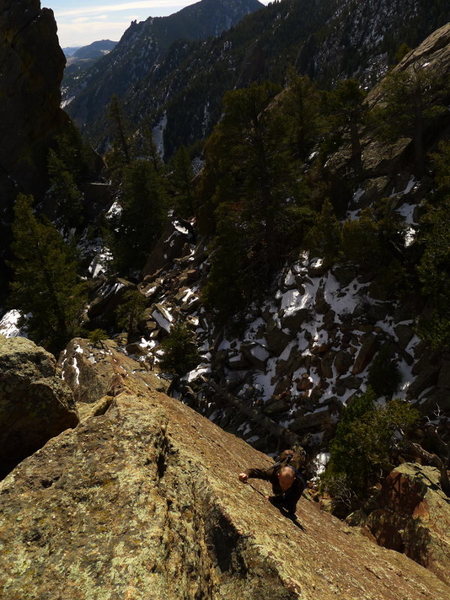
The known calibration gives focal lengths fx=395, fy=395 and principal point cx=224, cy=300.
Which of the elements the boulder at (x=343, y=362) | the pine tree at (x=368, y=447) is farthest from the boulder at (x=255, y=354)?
the pine tree at (x=368, y=447)

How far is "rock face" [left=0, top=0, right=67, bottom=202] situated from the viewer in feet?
171

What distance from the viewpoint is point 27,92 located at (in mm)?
54125

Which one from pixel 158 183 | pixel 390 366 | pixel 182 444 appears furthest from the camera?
pixel 158 183

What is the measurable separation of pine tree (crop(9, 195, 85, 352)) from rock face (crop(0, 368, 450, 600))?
20.4 meters

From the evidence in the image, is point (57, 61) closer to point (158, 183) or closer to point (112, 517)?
point (158, 183)

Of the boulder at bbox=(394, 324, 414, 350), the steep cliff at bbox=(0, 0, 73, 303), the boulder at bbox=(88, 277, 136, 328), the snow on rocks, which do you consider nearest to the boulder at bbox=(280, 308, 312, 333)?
the boulder at bbox=(394, 324, 414, 350)

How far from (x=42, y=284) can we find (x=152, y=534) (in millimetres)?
23446

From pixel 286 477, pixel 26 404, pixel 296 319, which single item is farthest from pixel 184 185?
pixel 286 477

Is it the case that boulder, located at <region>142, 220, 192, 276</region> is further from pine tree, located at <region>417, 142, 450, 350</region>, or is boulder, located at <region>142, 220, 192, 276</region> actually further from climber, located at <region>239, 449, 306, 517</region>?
climber, located at <region>239, 449, 306, 517</region>

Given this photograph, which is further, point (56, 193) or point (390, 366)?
point (56, 193)

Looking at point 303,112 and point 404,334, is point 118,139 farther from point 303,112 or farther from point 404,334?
point 404,334

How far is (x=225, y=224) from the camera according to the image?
23453 millimetres

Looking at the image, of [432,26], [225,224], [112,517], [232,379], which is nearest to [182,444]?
[112,517]

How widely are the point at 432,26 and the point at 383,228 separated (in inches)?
5275
